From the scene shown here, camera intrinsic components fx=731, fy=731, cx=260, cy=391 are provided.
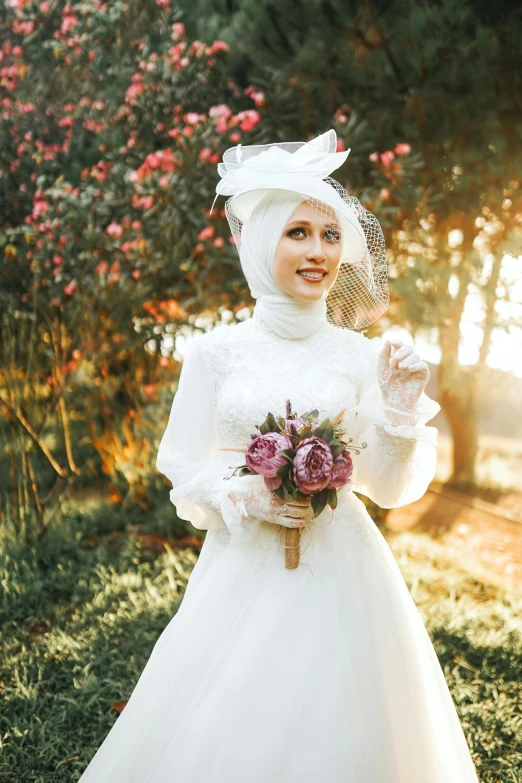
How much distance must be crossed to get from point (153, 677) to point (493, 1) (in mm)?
4291

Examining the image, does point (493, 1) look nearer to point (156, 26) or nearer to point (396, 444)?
point (156, 26)

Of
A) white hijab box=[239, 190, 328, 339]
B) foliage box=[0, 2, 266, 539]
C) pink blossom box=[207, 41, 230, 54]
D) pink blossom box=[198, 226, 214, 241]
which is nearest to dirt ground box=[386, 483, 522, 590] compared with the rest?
foliage box=[0, 2, 266, 539]

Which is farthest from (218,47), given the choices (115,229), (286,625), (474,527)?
(474,527)

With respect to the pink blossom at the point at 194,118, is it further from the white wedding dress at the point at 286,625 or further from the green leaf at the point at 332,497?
the green leaf at the point at 332,497

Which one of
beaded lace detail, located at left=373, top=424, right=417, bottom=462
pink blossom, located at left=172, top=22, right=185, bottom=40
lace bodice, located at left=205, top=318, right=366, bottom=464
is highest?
pink blossom, located at left=172, top=22, right=185, bottom=40

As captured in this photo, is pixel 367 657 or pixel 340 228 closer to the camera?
pixel 367 657

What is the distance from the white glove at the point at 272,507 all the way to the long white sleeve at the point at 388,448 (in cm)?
28

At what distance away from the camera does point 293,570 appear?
2.09 metres

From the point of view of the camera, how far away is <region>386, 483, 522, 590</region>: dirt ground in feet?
21.3

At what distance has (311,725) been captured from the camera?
6.17ft

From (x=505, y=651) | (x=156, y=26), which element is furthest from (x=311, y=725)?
Result: (x=156, y=26)

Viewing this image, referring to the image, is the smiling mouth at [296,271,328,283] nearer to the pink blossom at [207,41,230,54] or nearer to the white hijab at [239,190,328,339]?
the white hijab at [239,190,328,339]

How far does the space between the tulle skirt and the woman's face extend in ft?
2.17

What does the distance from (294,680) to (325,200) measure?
4.45ft
